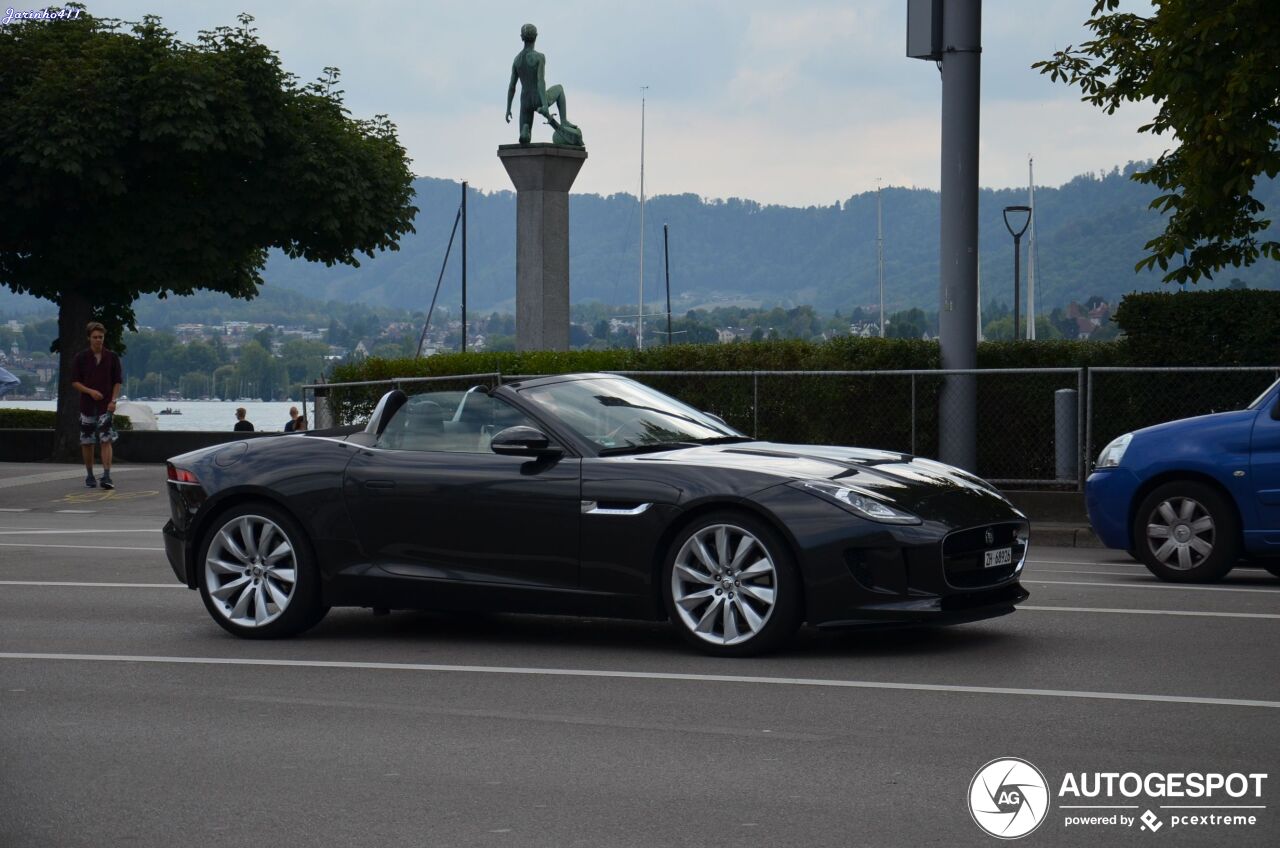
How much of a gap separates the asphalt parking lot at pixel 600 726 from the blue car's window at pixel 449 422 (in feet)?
3.40

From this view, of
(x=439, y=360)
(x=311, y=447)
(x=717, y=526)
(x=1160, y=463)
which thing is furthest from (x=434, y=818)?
(x=439, y=360)

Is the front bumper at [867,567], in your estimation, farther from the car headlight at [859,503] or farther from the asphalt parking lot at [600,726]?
the asphalt parking lot at [600,726]

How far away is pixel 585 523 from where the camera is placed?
8.81m

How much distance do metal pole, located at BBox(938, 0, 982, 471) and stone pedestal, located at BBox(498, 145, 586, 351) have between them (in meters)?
10.0

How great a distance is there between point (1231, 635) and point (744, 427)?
1022 cm

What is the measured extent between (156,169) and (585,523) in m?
24.8

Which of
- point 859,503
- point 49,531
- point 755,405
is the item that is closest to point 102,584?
point 49,531

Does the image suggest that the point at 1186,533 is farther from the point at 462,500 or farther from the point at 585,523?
the point at 462,500

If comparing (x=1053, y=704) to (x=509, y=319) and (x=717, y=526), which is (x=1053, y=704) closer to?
(x=717, y=526)

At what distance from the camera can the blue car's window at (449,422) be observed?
30.6 feet

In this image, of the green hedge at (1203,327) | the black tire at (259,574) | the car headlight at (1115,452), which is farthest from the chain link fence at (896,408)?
the black tire at (259,574)

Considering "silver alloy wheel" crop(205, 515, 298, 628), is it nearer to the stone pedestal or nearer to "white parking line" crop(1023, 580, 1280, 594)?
"white parking line" crop(1023, 580, 1280, 594)

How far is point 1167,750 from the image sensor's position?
6312 mm

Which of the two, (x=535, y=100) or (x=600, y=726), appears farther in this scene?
(x=535, y=100)
